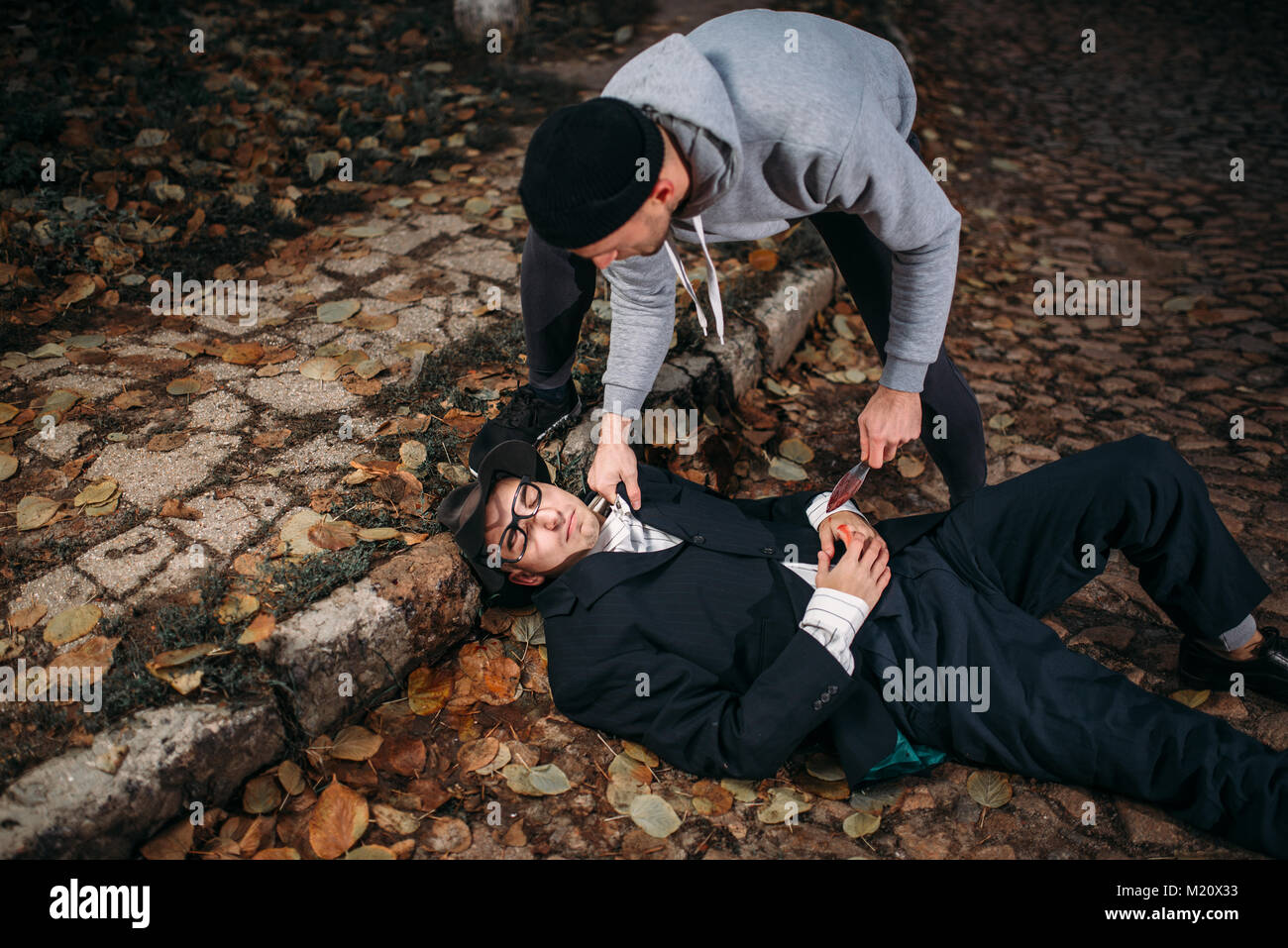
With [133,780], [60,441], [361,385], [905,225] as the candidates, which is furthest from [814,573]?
[60,441]

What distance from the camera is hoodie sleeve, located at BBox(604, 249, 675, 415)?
2262 millimetres

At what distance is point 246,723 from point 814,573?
136cm

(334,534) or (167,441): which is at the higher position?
(167,441)

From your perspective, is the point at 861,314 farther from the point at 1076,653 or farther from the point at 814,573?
the point at 1076,653

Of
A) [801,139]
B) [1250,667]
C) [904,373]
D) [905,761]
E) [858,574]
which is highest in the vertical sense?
[801,139]

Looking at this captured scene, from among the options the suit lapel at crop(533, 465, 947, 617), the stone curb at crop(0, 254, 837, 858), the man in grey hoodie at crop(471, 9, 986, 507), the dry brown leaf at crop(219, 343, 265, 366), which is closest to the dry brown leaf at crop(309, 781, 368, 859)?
the stone curb at crop(0, 254, 837, 858)

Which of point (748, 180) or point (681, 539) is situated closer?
point (748, 180)

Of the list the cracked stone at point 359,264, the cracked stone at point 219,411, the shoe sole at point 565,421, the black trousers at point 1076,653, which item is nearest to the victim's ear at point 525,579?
the shoe sole at point 565,421

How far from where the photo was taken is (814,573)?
7.23 ft

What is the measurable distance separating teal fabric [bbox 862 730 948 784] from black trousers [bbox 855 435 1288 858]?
4cm

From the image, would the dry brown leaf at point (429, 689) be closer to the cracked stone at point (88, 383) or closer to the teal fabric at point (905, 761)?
the teal fabric at point (905, 761)

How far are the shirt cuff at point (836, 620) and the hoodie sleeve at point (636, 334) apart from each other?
0.74 metres
